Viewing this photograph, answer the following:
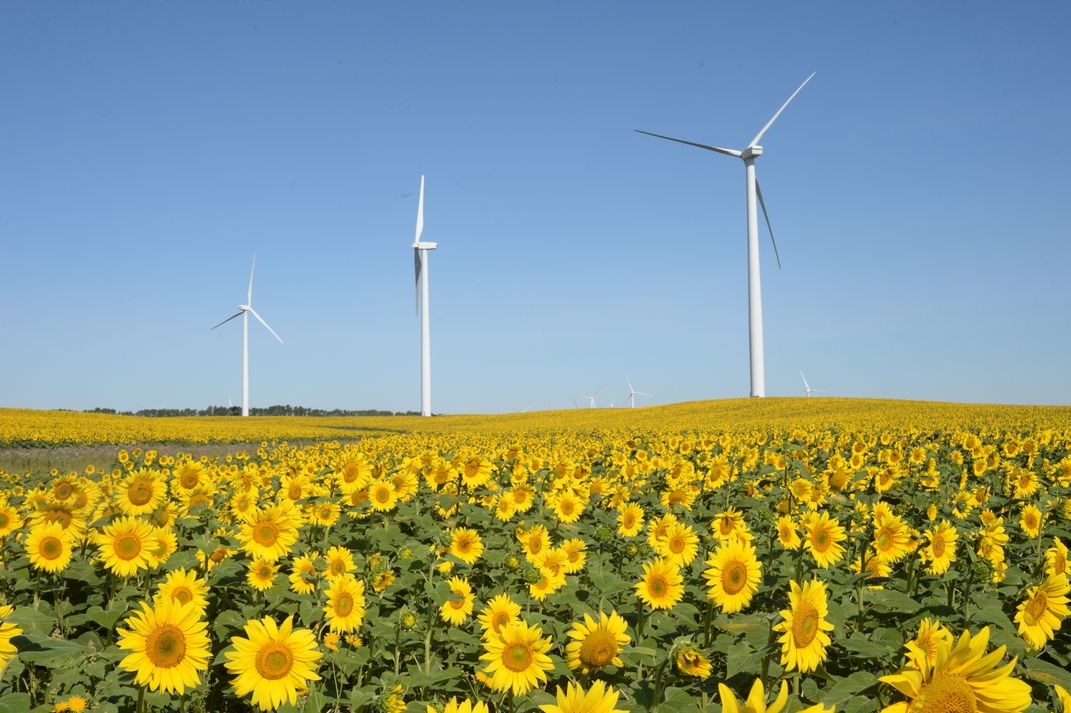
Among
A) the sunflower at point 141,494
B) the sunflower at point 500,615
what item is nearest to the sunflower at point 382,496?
the sunflower at point 141,494

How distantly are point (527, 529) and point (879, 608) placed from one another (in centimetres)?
295

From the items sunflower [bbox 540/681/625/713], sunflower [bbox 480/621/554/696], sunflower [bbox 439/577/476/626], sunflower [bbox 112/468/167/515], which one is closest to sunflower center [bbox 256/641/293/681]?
sunflower [bbox 480/621/554/696]

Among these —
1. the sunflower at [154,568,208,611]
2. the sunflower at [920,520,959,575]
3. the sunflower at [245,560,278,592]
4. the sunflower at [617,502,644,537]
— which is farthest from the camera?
the sunflower at [617,502,644,537]

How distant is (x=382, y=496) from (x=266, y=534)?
158cm

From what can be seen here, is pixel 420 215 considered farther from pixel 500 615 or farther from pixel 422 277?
pixel 500 615

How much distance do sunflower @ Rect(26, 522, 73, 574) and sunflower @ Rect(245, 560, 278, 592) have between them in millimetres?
1155

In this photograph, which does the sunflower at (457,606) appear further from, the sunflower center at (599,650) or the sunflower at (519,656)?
the sunflower center at (599,650)

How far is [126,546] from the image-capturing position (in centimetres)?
463

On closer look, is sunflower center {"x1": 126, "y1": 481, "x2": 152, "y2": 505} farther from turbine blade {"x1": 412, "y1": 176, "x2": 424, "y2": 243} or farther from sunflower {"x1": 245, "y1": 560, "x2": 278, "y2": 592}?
turbine blade {"x1": 412, "y1": 176, "x2": 424, "y2": 243}

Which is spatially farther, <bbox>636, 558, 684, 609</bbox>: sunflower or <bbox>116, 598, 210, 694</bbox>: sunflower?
<bbox>636, 558, 684, 609</bbox>: sunflower

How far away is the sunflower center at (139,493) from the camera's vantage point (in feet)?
18.6

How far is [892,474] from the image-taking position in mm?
8570

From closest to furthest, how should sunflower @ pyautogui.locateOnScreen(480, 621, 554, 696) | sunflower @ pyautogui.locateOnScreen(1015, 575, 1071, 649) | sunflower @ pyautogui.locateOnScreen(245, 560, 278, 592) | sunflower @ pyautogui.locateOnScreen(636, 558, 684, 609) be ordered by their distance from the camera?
sunflower @ pyautogui.locateOnScreen(480, 621, 554, 696) < sunflower @ pyautogui.locateOnScreen(1015, 575, 1071, 649) < sunflower @ pyautogui.locateOnScreen(636, 558, 684, 609) < sunflower @ pyautogui.locateOnScreen(245, 560, 278, 592)

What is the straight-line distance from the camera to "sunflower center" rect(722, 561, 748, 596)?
151 inches
